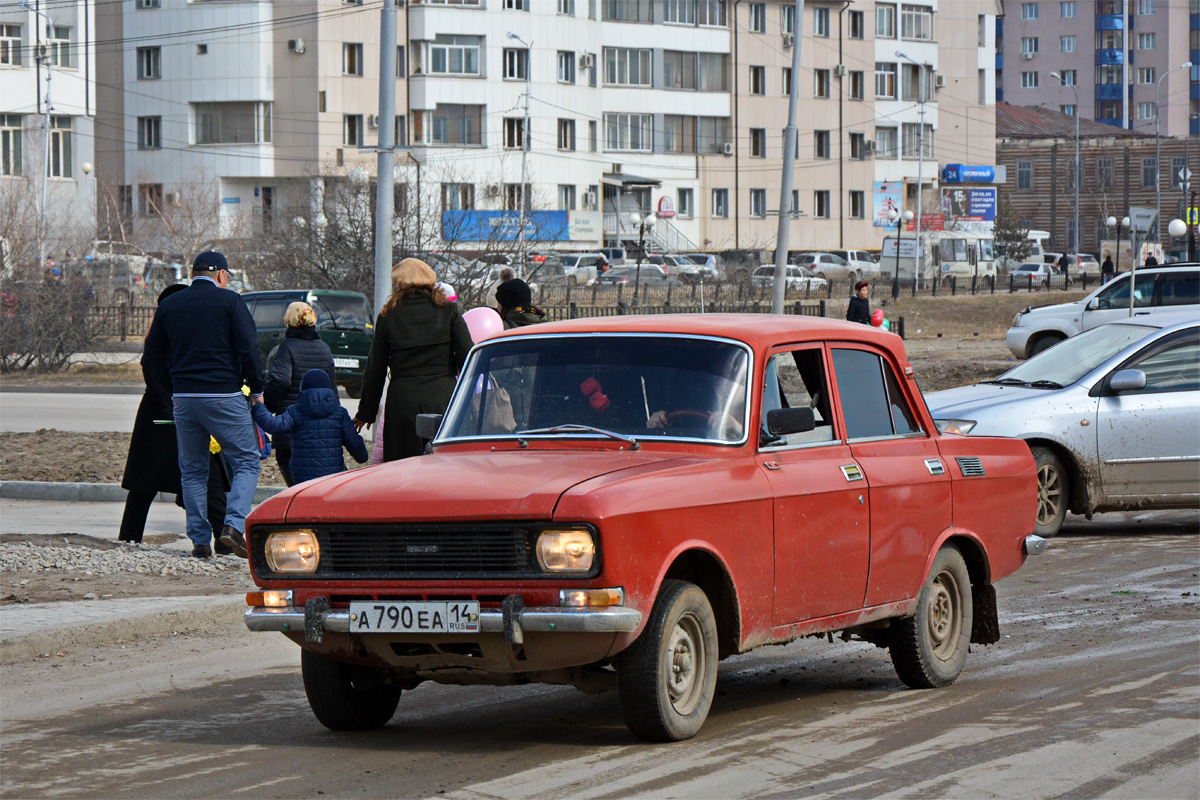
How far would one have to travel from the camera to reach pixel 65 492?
15.4 metres

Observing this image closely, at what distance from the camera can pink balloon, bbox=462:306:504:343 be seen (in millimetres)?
10477

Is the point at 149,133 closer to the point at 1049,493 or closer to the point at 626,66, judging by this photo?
the point at 626,66

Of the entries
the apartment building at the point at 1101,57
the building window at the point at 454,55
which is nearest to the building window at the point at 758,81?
the building window at the point at 454,55

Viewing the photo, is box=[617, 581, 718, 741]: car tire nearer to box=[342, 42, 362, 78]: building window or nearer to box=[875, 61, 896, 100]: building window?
box=[342, 42, 362, 78]: building window

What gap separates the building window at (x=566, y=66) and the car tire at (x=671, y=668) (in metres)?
74.8

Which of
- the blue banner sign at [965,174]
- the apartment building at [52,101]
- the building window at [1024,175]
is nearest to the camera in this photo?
the apartment building at [52,101]

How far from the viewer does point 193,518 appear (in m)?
11.1

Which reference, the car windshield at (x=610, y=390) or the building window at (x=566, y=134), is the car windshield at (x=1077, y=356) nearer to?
Answer: the car windshield at (x=610, y=390)

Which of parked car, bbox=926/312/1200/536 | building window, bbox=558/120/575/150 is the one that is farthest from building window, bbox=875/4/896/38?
parked car, bbox=926/312/1200/536

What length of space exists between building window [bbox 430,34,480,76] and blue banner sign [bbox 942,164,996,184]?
34533mm

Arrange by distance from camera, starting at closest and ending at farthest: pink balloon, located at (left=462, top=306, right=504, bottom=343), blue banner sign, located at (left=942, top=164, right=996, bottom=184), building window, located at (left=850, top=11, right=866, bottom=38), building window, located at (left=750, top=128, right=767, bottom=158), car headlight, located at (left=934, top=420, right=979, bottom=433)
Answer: pink balloon, located at (left=462, top=306, right=504, bottom=343), car headlight, located at (left=934, top=420, right=979, bottom=433), building window, located at (left=750, top=128, right=767, bottom=158), building window, located at (left=850, top=11, right=866, bottom=38), blue banner sign, located at (left=942, top=164, right=996, bottom=184)

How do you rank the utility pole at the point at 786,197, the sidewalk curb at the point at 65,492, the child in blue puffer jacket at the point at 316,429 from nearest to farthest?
the child in blue puffer jacket at the point at 316,429 → the sidewalk curb at the point at 65,492 → the utility pole at the point at 786,197

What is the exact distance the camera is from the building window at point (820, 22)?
3573 inches

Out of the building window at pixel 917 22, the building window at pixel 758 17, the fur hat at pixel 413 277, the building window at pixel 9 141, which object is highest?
the building window at pixel 917 22
